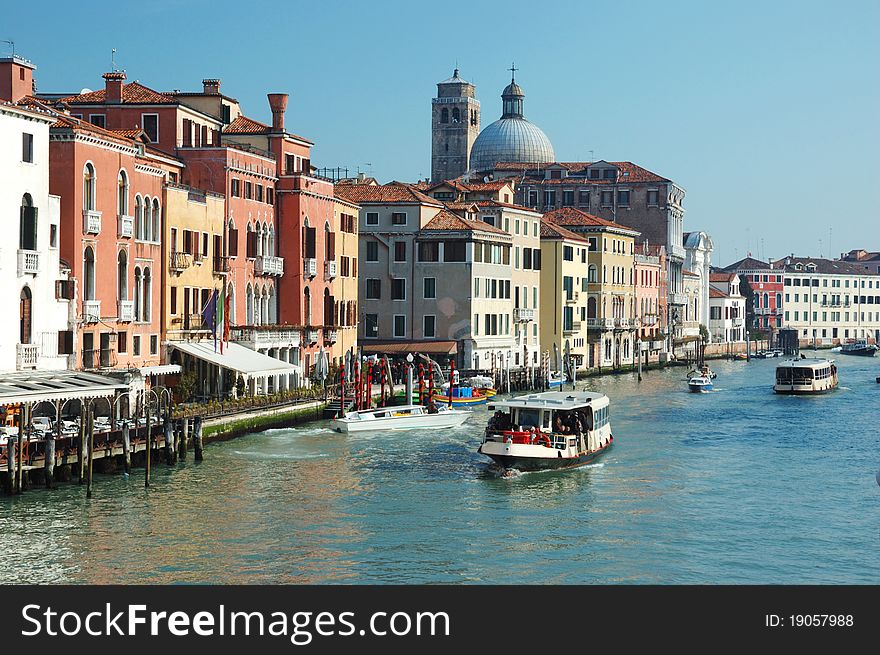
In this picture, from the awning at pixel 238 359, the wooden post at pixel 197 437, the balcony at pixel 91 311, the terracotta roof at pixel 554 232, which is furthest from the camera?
the terracotta roof at pixel 554 232

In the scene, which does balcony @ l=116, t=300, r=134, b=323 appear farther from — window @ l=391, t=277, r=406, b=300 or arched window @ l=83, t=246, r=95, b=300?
window @ l=391, t=277, r=406, b=300

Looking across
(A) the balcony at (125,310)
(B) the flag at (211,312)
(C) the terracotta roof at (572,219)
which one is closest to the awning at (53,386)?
(A) the balcony at (125,310)

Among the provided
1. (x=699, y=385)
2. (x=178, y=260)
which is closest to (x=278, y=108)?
(x=178, y=260)

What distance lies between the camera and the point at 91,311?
34000mm

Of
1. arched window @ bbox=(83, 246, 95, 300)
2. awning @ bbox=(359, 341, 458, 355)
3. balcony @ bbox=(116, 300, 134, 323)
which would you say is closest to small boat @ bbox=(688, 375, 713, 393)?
awning @ bbox=(359, 341, 458, 355)

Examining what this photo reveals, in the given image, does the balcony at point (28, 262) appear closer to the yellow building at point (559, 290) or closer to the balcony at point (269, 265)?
the balcony at point (269, 265)

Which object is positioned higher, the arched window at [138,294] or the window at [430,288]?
the window at [430,288]

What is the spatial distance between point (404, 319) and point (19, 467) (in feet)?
106

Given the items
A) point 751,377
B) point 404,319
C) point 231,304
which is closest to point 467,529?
point 231,304

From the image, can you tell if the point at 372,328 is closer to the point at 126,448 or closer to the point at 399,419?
the point at 399,419

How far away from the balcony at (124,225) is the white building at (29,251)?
2693mm

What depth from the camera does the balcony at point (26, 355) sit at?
1232 inches

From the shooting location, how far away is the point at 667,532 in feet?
79.3

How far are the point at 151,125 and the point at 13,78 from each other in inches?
177
